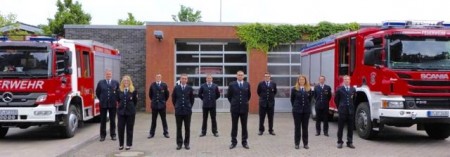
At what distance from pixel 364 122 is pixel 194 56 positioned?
10.6 meters

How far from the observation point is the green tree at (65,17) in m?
34.3

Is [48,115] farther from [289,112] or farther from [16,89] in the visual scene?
[289,112]

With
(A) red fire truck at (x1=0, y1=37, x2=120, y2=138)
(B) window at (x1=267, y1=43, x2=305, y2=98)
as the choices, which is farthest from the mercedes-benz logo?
(B) window at (x1=267, y1=43, x2=305, y2=98)

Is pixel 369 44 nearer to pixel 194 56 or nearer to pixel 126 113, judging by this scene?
pixel 126 113

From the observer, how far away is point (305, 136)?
11453 millimetres

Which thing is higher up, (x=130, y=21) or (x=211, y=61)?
(x=130, y=21)

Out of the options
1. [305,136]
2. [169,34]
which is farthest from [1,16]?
[305,136]

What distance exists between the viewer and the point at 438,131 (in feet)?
44.5

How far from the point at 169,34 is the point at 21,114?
9815 millimetres

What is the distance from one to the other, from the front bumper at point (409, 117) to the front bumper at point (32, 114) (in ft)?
25.1

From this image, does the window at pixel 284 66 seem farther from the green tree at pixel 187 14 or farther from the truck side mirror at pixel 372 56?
the green tree at pixel 187 14

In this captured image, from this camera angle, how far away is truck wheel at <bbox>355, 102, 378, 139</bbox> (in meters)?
12.7

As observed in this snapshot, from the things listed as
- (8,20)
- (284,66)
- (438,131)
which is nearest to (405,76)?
(438,131)

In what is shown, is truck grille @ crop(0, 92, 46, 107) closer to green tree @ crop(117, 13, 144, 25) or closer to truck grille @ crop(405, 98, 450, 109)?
truck grille @ crop(405, 98, 450, 109)
